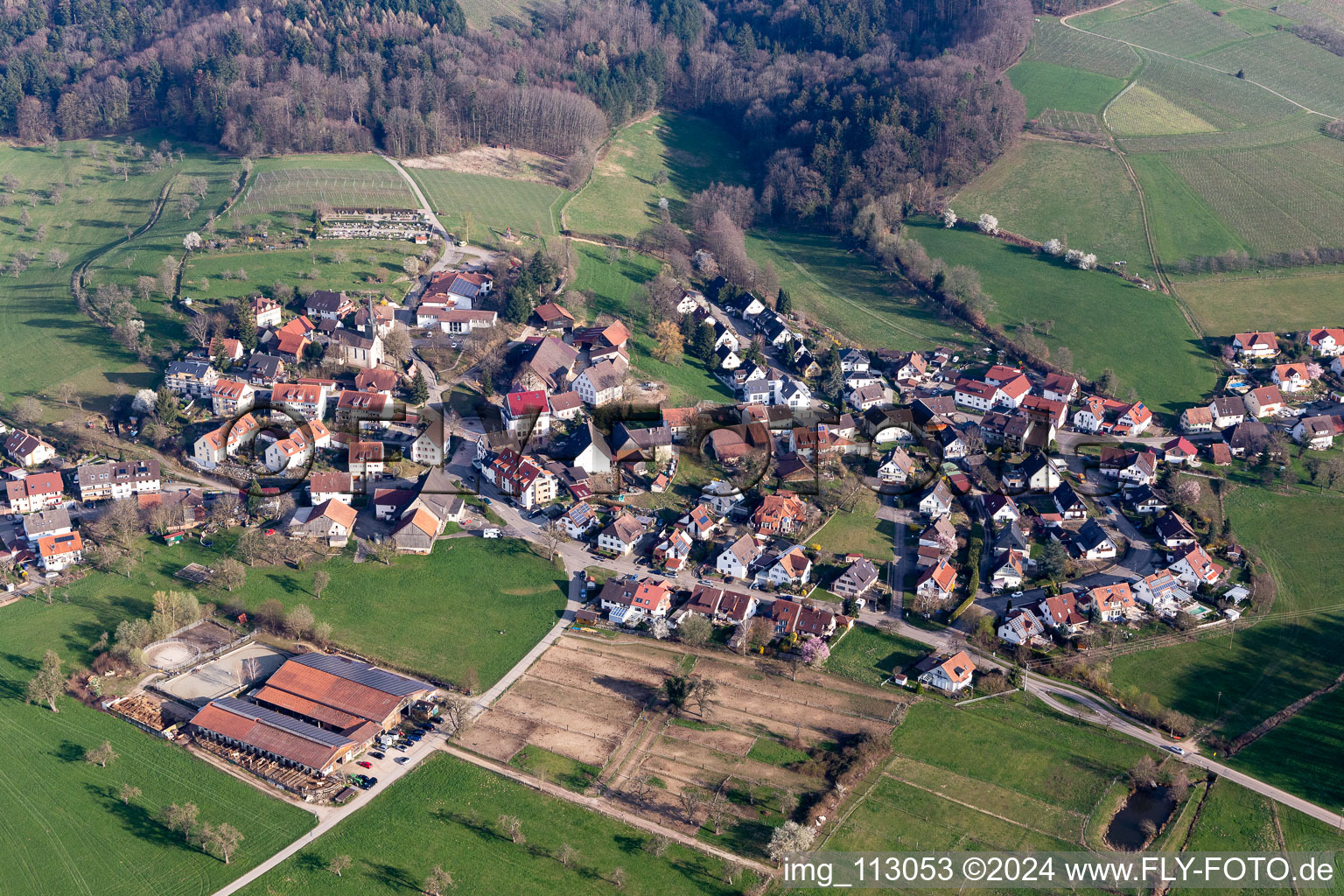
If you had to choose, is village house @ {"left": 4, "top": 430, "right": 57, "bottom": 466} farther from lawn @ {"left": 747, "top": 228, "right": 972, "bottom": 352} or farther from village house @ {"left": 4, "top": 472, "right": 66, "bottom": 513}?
lawn @ {"left": 747, "top": 228, "right": 972, "bottom": 352}

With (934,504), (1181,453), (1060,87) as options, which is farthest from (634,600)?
(1060,87)

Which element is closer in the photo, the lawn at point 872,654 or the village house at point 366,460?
the lawn at point 872,654

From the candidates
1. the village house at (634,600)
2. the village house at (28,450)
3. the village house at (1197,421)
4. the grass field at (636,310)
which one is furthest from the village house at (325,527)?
the village house at (1197,421)

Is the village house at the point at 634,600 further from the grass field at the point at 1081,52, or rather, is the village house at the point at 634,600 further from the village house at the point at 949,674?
the grass field at the point at 1081,52

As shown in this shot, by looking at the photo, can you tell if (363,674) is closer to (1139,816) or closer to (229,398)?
(229,398)

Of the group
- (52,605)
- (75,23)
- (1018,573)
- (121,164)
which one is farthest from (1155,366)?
(75,23)

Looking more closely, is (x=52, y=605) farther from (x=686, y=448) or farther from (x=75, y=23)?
(x=75, y=23)
